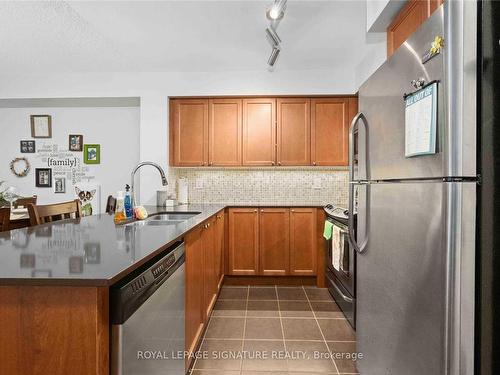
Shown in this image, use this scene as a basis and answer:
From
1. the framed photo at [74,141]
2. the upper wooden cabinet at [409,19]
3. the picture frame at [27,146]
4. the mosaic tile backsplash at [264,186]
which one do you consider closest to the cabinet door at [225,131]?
the mosaic tile backsplash at [264,186]

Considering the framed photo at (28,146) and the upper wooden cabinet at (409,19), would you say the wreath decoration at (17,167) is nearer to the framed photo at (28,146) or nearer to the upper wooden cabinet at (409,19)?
the framed photo at (28,146)

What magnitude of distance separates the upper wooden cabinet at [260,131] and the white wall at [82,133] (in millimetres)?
869

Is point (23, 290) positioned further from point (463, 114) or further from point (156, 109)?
point (156, 109)

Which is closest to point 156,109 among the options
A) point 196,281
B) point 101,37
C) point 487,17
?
point 101,37

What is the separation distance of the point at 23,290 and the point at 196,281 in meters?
1.25

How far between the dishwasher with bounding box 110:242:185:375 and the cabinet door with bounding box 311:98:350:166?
2797 millimetres

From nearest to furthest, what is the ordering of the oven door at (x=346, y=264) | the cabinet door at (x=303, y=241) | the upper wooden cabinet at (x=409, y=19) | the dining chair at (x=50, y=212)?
the upper wooden cabinet at (x=409, y=19) → the dining chair at (x=50, y=212) → the oven door at (x=346, y=264) → the cabinet door at (x=303, y=241)

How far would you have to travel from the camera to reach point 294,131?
3.98 meters

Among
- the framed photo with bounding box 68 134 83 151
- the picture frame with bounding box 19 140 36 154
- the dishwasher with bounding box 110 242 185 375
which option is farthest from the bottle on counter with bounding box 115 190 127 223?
the picture frame with bounding box 19 140 36 154

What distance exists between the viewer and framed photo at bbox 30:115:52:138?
445 cm

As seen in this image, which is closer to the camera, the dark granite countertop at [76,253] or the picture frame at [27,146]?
the dark granite countertop at [76,253]

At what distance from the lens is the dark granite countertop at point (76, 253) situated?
79 cm

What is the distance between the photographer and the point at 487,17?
3.17 ft

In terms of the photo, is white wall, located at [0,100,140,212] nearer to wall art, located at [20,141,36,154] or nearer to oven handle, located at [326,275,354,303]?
wall art, located at [20,141,36,154]
